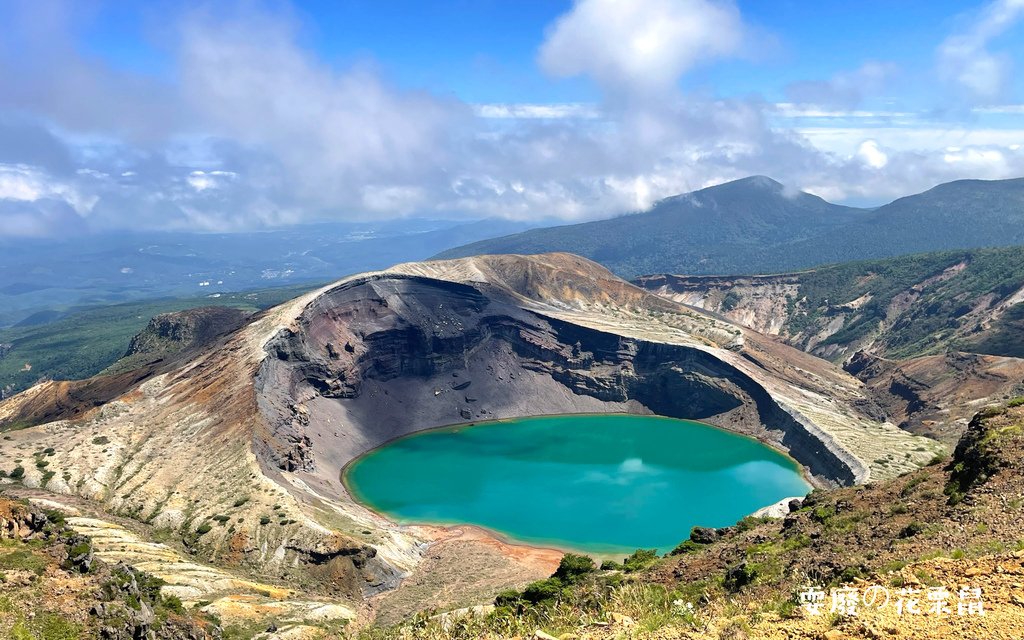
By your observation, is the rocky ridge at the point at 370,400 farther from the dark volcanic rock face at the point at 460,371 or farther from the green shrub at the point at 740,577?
the green shrub at the point at 740,577

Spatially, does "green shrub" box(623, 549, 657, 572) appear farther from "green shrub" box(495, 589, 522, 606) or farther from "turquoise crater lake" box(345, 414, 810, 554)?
"turquoise crater lake" box(345, 414, 810, 554)

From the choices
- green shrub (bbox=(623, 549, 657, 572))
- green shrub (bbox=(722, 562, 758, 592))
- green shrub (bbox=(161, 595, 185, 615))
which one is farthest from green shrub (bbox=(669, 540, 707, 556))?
green shrub (bbox=(161, 595, 185, 615))

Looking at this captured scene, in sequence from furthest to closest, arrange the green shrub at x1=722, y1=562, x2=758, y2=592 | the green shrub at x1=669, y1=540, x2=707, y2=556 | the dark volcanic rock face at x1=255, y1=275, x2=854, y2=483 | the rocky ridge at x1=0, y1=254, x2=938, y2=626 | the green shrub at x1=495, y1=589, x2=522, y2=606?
the dark volcanic rock face at x1=255, y1=275, x2=854, y2=483 → the rocky ridge at x1=0, y1=254, x2=938, y2=626 → the green shrub at x1=669, y1=540, x2=707, y2=556 → the green shrub at x1=495, y1=589, x2=522, y2=606 → the green shrub at x1=722, y1=562, x2=758, y2=592

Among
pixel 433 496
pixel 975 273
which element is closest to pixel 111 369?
pixel 433 496

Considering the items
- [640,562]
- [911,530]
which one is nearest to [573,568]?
[640,562]

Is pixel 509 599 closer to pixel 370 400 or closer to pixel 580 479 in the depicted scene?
pixel 580 479
